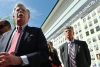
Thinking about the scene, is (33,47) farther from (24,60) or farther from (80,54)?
(80,54)

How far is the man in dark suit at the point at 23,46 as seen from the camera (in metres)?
0.78

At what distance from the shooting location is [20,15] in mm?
1063

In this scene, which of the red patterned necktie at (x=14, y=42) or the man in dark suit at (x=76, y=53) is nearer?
the red patterned necktie at (x=14, y=42)

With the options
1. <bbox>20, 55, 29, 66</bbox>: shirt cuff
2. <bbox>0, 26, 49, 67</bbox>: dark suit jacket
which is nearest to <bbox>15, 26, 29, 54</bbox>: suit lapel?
<bbox>0, 26, 49, 67</bbox>: dark suit jacket

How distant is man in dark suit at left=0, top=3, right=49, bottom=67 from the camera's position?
78 centimetres

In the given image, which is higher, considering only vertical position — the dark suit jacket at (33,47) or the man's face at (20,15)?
the man's face at (20,15)

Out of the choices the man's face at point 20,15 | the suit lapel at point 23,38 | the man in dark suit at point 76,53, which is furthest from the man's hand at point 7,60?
the man in dark suit at point 76,53

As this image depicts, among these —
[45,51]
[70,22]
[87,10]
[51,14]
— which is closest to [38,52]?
[45,51]

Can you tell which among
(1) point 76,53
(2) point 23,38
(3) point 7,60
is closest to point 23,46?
(2) point 23,38

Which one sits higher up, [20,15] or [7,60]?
[20,15]

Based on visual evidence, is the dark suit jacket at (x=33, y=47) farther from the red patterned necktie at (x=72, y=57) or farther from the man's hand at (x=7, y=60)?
the red patterned necktie at (x=72, y=57)

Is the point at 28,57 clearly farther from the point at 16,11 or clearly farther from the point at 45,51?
the point at 16,11

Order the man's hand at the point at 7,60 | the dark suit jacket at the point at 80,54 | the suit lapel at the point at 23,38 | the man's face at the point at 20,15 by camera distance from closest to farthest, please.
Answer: the man's hand at the point at 7,60 < the suit lapel at the point at 23,38 < the man's face at the point at 20,15 < the dark suit jacket at the point at 80,54

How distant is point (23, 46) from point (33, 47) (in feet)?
0.21
